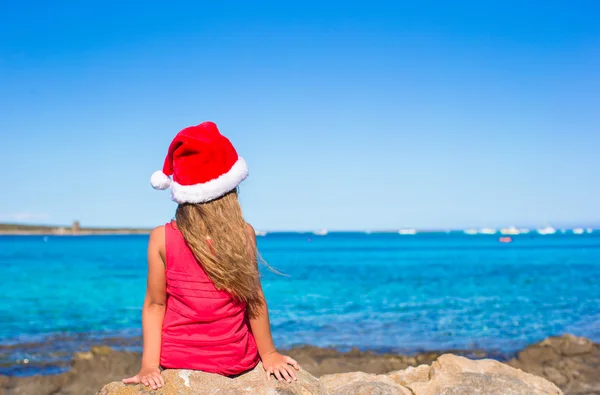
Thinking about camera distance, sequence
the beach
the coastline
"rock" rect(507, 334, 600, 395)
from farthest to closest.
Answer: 1. the beach
2. the coastline
3. "rock" rect(507, 334, 600, 395)

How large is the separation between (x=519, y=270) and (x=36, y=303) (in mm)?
28955

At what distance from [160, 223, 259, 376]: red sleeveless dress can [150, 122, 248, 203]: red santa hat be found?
0.30m

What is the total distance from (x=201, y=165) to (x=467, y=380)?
→ 3.83 meters

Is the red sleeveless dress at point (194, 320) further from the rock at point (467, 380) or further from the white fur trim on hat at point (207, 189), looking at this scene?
the rock at point (467, 380)

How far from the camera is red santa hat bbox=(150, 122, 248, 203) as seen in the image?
382cm

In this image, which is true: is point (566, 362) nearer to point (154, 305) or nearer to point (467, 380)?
point (467, 380)

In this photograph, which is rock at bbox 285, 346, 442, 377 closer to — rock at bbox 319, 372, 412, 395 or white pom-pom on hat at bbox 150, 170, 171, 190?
rock at bbox 319, 372, 412, 395

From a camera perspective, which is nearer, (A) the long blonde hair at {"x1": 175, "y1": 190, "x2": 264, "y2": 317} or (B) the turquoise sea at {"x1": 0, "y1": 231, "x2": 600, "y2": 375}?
(A) the long blonde hair at {"x1": 175, "y1": 190, "x2": 264, "y2": 317}

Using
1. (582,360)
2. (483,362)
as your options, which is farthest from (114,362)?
(582,360)

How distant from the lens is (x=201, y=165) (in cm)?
384

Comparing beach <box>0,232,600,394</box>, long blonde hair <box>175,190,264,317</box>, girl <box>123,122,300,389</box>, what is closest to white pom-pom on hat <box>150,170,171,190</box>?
girl <box>123,122,300,389</box>

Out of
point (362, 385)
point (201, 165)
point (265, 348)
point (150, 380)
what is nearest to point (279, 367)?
point (265, 348)

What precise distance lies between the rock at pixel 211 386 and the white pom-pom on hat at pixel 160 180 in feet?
4.10

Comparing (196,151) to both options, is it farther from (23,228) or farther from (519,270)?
(23,228)
